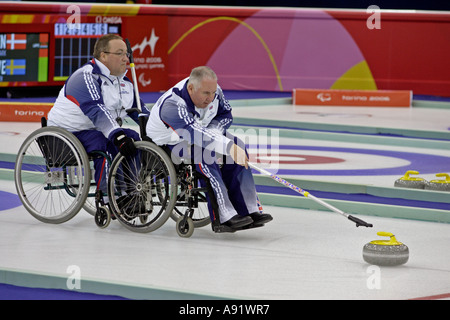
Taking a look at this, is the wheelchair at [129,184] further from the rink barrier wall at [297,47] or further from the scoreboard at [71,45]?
the rink barrier wall at [297,47]

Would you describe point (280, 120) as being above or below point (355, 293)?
A: above

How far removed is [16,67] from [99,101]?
6.11 metres

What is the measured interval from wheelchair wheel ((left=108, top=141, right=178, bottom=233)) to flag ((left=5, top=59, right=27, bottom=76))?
6.16 meters

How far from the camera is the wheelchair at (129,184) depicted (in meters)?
4.63

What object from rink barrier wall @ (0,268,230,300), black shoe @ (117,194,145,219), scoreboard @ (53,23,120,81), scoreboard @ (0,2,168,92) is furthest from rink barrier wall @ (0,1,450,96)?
rink barrier wall @ (0,268,230,300)

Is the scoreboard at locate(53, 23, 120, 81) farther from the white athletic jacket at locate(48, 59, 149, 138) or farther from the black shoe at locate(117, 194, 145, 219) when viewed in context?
the black shoe at locate(117, 194, 145, 219)

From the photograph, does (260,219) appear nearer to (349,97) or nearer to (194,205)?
(194,205)

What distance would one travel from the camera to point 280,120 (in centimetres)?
992

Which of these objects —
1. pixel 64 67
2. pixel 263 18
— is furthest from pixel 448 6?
pixel 64 67

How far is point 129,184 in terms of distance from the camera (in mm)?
4820

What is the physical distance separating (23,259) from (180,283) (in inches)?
34.0

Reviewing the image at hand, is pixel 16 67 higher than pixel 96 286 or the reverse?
higher

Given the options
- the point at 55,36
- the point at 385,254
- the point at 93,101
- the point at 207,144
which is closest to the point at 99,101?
the point at 93,101

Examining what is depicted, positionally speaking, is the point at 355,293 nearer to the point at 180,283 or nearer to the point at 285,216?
the point at 180,283
